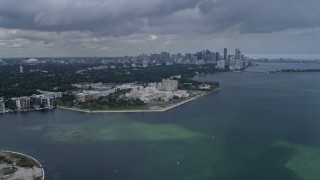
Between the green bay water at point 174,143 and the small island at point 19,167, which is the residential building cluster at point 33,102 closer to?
the green bay water at point 174,143

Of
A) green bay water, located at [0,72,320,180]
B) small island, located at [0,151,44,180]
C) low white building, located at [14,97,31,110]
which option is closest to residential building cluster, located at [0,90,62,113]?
low white building, located at [14,97,31,110]

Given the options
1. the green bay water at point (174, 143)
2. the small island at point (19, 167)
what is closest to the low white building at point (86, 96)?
the green bay water at point (174, 143)

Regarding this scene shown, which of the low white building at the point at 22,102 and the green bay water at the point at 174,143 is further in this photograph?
the low white building at the point at 22,102

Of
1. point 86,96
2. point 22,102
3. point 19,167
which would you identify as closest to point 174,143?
point 19,167

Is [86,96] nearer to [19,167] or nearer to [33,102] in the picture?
[33,102]

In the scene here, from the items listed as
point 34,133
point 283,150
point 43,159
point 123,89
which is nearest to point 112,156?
point 43,159

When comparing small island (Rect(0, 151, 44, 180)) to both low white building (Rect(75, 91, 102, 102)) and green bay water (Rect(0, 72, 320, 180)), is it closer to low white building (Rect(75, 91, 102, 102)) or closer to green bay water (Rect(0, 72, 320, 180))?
green bay water (Rect(0, 72, 320, 180))
